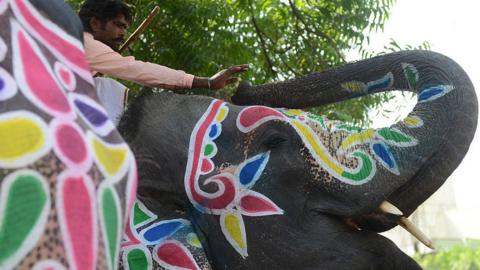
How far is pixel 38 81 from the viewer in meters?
0.99

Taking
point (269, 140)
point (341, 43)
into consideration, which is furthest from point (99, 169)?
point (341, 43)

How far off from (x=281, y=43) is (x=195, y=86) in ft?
9.99

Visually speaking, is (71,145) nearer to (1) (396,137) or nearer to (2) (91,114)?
(2) (91,114)

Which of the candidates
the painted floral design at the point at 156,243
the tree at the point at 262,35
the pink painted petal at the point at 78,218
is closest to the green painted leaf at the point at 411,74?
the painted floral design at the point at 156,243

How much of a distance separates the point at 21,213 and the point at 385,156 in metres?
1.29

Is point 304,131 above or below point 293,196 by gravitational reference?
above

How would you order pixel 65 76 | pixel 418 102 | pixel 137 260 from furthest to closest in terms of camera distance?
pixel 418 102, pixel 137 260, pixel 65 76

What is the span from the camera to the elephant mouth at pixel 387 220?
199cm

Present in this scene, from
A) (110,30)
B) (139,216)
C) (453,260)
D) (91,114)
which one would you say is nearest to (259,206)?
(139,216)

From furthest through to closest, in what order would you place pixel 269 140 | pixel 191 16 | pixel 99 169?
pixel 191 16 → pixel 269 140 → pixel 99 169

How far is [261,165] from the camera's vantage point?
2043 millimetres

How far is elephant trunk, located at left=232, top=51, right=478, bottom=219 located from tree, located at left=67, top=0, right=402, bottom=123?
1856mm

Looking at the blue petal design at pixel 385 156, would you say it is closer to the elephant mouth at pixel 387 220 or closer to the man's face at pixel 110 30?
the elephant mouth at pixel 387 220

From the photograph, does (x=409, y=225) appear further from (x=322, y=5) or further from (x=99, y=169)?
(x=322, y=5)
